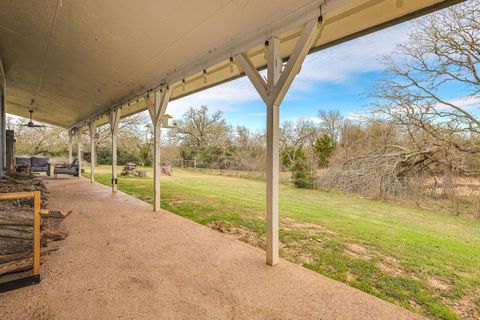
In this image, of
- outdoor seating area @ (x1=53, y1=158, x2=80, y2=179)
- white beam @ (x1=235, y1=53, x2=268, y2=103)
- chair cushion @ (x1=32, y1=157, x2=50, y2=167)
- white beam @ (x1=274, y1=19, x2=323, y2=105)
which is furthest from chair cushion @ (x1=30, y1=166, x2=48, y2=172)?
white beam @ (x1=274, y1=19, x2=323, y2=105)

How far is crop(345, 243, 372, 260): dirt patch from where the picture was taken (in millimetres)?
2808

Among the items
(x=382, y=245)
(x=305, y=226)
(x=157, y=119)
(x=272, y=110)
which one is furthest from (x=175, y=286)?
(x=157, y=119)

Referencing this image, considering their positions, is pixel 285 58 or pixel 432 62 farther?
pixel 432 62

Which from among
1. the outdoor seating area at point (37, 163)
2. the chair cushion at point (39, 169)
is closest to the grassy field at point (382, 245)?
the chair cushion at point (39, 169)

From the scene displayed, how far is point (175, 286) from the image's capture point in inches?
79.4

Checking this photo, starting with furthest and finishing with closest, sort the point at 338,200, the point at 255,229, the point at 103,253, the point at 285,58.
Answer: the point at 338,200
the point at 255,229
the point at 285,58
the point at 103,253

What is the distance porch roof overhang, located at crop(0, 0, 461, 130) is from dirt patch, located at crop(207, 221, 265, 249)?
2410mm

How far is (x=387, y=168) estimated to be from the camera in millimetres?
6004

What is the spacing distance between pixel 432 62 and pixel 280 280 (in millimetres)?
5813

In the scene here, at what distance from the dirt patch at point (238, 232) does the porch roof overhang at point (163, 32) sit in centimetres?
241

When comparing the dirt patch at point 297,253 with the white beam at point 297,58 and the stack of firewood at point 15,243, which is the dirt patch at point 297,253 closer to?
the white beam at point 297,58

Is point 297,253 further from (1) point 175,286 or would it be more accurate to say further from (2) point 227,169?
(2) point 227,169

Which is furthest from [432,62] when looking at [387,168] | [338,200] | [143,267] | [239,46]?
[143,267]

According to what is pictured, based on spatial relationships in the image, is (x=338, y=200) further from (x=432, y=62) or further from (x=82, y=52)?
(x=82, y=52)
